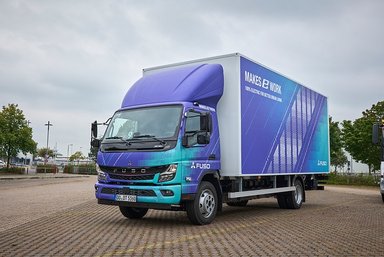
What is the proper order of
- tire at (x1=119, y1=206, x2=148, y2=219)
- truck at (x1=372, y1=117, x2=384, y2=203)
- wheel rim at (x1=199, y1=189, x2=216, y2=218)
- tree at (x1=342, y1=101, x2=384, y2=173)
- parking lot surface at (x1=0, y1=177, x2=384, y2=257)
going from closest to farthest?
parking lot surface at (x1=0, y1=177, x2=384, y2=257), wheel rim at (x1=199, y1=189, x2=216, y2=218), tire at (x1=119, y1=206, x2=148, y2=219), truck at (x1=372, y1=117, x2=384, y2=203), tree at (x1=342, y1=101, x2=384, y2=173)

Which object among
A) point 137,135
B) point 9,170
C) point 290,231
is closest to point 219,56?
point 137,135

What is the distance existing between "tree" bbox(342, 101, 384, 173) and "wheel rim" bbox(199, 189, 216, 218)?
3179 centimetres

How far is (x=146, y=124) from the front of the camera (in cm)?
919

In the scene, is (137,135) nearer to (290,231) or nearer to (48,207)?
(290,231)

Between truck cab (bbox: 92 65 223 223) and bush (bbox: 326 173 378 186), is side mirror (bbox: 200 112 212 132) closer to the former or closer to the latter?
truck cab (bbox: 92 65 223 223)

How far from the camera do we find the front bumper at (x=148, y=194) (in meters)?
8.48

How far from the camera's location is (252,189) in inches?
444

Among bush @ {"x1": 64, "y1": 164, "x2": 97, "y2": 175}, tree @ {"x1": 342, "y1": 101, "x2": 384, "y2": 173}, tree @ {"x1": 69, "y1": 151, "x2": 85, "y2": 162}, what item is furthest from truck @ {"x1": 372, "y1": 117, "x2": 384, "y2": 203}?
tree @ {"x1": 69, "y1": 151, "x2": 85, "y2": 162}

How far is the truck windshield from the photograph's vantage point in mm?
8883

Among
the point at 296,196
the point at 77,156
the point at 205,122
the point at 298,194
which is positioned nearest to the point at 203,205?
the point at 205,122

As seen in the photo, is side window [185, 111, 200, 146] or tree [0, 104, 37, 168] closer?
side window [185, 111, 200, 146]

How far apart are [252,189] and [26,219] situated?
5.75m

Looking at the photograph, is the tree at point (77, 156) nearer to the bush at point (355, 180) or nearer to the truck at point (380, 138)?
the bush at point (355, 180)

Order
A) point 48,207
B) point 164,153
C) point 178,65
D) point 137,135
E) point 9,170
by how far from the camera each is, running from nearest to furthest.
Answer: point 164,153, point 137,135, point 178,65, point 48,207, point 9,170
